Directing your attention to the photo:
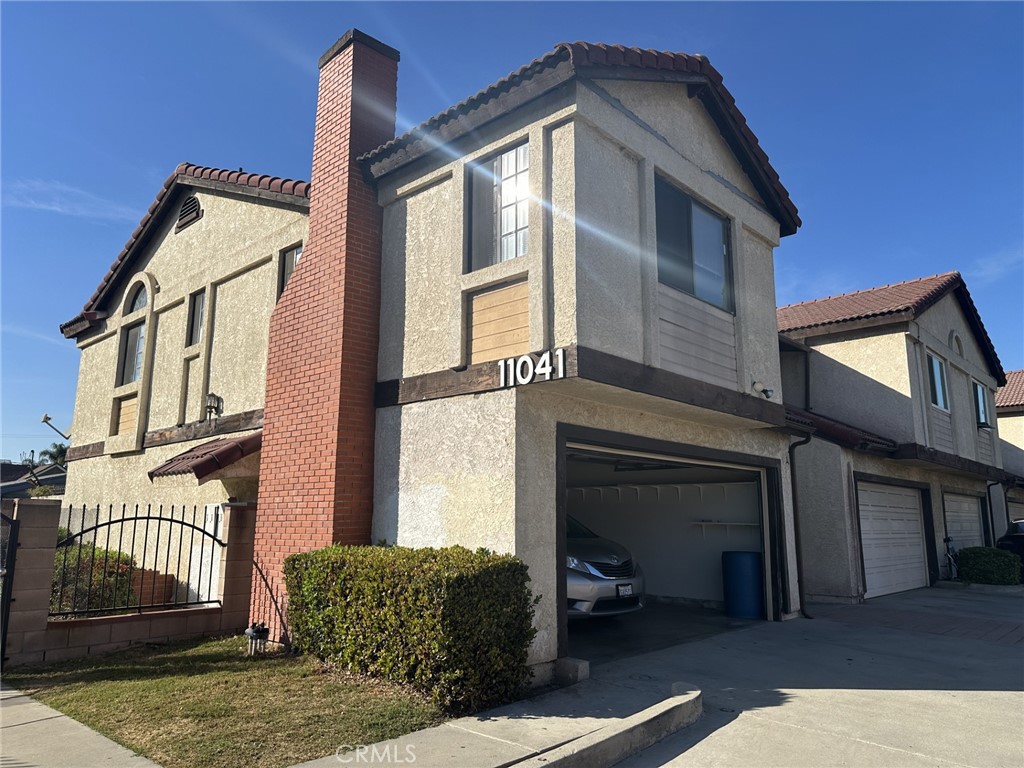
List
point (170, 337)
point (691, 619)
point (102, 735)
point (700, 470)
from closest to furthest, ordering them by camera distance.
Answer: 1. point (102, 735)
2. point (691, 619)
3. point (700, 470)
4. point (170, 337)

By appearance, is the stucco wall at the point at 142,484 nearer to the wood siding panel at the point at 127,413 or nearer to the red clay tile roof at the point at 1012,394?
the wood siding panel at the point at 127,413

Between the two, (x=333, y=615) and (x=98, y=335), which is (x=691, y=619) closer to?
(x=333, y=615)

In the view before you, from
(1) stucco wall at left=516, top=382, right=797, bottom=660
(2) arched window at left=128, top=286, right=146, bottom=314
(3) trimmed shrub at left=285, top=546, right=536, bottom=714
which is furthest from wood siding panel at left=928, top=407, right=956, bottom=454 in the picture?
(2) arched window at left=128, top=286, right=146, bottom=314

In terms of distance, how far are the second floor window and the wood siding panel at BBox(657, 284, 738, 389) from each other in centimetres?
1093

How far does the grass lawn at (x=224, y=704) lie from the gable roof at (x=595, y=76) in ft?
19.2

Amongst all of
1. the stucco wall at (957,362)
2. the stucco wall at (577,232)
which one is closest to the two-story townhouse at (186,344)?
the stucco wall at (577,232)

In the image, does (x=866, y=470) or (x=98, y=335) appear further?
(x=98, y=335)

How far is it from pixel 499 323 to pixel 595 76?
2.75 meters

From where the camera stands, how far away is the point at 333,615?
22.7ft

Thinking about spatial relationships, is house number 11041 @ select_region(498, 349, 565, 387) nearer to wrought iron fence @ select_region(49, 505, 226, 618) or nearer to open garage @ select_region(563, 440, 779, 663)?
open garage @ select_region(563, 440, 779, 663)

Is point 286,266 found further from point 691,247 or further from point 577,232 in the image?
point 691,247

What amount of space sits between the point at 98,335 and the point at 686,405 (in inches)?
543

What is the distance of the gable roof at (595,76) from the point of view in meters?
7.18

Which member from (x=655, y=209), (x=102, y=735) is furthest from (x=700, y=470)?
(x=102, y=735)
